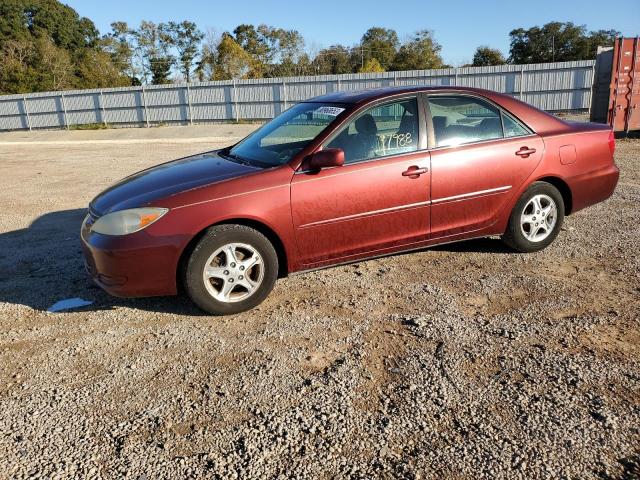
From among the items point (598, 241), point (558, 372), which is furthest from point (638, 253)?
point (558, 372)

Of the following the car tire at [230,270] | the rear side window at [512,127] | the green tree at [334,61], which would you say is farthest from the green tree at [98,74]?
the car tire at [230,270]

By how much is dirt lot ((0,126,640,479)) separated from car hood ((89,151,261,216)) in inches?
33.7

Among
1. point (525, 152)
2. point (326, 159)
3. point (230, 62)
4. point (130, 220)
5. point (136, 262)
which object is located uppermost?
point (230, 62)

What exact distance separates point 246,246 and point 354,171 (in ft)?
3.49

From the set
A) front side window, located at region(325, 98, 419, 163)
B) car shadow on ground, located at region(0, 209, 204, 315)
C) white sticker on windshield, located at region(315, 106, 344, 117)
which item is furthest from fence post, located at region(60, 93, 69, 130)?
front side window, located at region(325, 98, 419, 163)

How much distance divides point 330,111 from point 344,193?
0.85 meters

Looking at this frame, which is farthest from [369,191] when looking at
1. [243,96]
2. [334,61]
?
[334,61]

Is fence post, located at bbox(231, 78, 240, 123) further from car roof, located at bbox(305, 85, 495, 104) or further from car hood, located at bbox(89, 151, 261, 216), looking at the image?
car hood, located at bbox(89, 151, 261, 216)

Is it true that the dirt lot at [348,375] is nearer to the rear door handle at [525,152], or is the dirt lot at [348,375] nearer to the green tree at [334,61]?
the rear door handle at [525,152]

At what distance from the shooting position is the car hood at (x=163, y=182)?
398 centimetres

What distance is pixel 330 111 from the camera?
A: 460 cm

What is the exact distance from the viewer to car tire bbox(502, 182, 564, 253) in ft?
16.5

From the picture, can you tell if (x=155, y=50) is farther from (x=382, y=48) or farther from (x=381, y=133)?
(x=381, y=133)

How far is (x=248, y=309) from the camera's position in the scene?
4.12 metres
